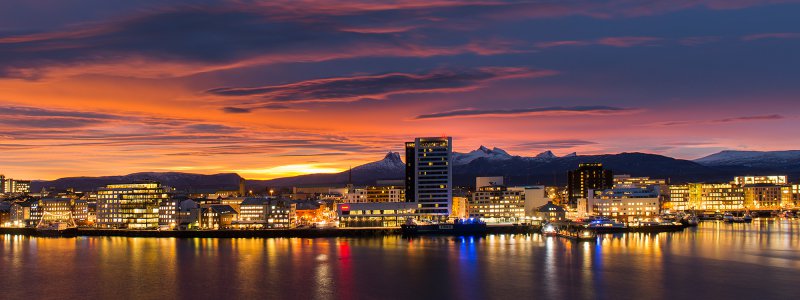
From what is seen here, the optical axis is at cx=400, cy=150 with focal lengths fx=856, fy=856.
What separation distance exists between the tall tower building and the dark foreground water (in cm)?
1318

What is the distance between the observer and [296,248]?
140ft

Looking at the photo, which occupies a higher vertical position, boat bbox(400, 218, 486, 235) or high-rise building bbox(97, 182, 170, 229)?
high-rise building bbox(97, 182, 170, 229)

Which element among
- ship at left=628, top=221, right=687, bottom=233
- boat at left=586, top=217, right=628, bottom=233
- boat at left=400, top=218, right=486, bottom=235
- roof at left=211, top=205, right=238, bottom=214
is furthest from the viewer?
ship at left=628, top=221, right=687, bottom=233

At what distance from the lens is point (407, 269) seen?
32438mm

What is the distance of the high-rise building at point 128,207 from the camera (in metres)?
59.5

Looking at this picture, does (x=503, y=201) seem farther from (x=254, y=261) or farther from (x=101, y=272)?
(x=101, y=272)

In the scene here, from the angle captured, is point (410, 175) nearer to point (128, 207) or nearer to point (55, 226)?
point (128, 207)

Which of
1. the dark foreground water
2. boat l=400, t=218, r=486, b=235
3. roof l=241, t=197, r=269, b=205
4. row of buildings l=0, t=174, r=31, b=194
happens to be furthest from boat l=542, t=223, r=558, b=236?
row of buildings l=0, t=174, r=31, b=194

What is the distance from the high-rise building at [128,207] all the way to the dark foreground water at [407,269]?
40.0ft

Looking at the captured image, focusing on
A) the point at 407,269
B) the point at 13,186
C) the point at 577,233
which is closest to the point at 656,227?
the point at 577,233

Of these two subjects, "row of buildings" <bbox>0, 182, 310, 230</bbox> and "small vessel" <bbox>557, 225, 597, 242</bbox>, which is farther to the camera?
"row of buildings" <bbox>0, 182, 310, 230</bbox>

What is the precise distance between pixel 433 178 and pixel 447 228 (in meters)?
6.75

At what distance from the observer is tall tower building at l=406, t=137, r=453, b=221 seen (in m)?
60.3

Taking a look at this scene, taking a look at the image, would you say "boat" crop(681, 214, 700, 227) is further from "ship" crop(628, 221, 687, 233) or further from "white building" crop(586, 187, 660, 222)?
"ship" crop(628, 221, 687, 233)
